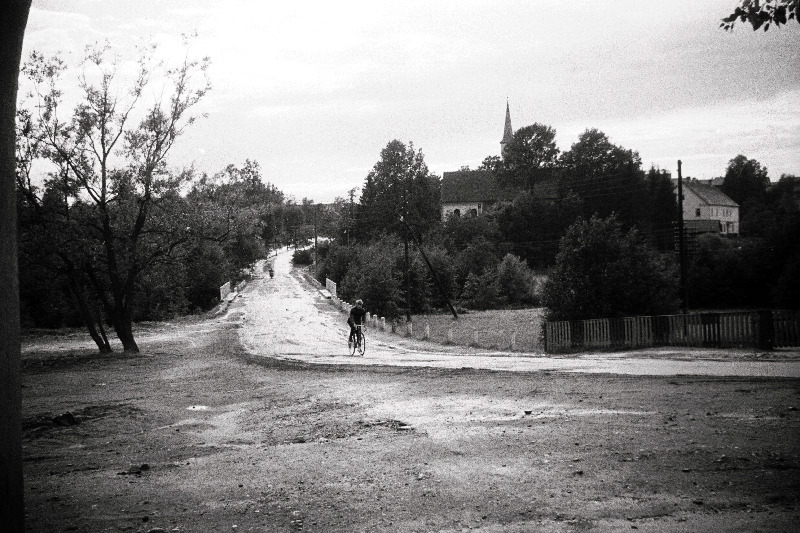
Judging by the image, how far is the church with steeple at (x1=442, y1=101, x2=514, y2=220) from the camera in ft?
388

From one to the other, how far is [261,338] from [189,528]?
99.0 feet

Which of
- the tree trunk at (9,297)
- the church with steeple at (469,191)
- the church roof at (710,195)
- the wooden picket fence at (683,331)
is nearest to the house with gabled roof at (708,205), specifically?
the church roof at (710,195)

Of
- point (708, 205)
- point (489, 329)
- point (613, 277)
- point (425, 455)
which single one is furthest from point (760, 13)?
point (708, 205)

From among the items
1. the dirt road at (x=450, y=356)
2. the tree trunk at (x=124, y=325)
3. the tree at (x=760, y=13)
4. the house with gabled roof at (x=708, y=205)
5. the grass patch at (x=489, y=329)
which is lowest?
the grass patch at (x=489, y=329)

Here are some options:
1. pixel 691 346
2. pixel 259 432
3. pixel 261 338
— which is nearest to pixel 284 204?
pixel 261 338

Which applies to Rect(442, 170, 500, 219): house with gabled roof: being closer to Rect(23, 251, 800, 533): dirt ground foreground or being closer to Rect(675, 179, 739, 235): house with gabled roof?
Rect(675, 179, 739, 235): house with gabled roof

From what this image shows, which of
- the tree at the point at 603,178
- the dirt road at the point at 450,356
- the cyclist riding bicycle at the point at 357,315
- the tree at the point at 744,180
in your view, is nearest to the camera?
the dirt road at the point at 450,356

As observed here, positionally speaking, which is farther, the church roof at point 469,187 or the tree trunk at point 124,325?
the church roof at point 469,187

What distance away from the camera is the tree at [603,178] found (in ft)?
283

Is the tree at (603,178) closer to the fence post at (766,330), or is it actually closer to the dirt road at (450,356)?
the dirt road at (450,356)

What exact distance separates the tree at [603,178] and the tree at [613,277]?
5469 cm

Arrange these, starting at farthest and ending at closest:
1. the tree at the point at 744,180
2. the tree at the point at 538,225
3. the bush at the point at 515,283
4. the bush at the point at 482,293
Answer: the tree at the point at 744,180 < the tree at the point at 538,225 < the bush at the point at 515,283 < the bush at the point at 482,293

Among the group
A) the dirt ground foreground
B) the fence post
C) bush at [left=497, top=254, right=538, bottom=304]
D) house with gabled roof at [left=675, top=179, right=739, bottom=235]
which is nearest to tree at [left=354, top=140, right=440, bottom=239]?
bush at [left=497, top=254, right=538, bottom=304]

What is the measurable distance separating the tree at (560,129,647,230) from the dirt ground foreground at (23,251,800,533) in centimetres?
7350
